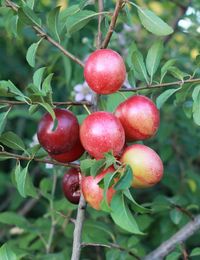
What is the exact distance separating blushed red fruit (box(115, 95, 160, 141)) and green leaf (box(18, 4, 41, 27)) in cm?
27

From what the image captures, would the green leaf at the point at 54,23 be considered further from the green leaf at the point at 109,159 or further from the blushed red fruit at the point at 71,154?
the green leaf at the point at 109,159

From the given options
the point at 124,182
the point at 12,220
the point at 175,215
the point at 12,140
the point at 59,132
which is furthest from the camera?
the point at 12,220

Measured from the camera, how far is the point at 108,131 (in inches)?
42.6

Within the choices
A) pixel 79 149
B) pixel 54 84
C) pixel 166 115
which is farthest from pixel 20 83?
pixel 79 149

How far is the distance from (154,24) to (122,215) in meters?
0.41

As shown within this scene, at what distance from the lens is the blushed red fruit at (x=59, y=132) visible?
3.72ft

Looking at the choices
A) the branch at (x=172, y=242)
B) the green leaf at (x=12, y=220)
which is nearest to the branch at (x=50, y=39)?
the branch at (x=172, y=242)

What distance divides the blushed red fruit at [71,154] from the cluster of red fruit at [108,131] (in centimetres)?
1

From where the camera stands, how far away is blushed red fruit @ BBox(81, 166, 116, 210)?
1.07 meters

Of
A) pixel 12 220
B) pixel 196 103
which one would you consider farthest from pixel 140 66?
pixel 12 220

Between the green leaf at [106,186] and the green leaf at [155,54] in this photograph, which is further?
the green leaf at [155,54]

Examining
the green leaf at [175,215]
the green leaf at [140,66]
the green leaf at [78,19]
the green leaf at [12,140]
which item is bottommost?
the green leaf at [175,215]

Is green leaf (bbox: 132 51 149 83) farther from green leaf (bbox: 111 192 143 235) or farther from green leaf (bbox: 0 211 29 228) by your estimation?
green leaf (bbox: 0 211 29 228)

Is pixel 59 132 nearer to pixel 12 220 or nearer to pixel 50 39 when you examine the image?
pixel 50 39
